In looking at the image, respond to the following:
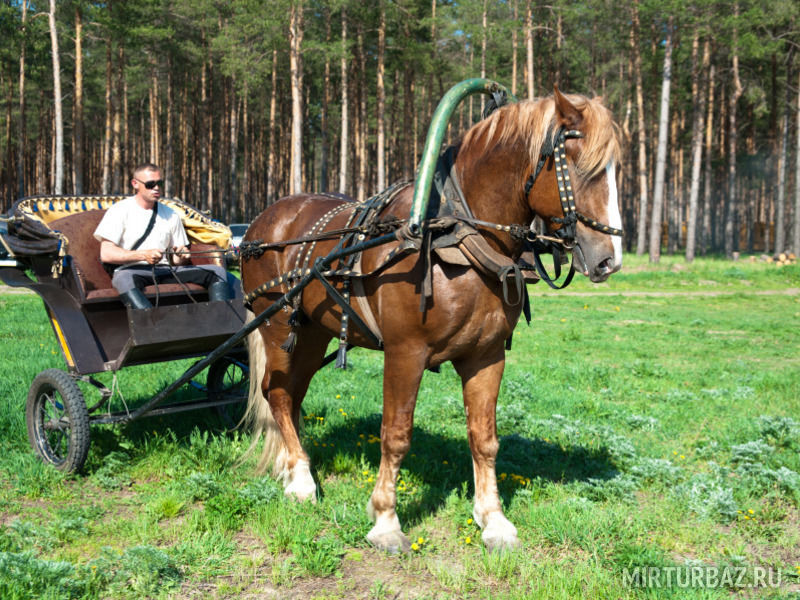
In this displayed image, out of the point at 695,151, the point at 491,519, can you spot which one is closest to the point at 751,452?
the point at 491,519

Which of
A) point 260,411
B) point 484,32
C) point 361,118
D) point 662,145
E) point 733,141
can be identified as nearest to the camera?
point 260,411

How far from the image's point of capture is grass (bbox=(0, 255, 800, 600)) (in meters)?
3.38

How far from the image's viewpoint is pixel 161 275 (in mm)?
5383

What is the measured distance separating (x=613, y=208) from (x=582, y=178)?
22cm

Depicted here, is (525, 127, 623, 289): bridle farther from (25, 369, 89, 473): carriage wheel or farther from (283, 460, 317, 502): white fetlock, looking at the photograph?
(25, 369, 89, 473): carriage wheel

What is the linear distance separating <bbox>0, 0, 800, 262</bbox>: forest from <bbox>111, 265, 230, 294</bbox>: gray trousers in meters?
17.1

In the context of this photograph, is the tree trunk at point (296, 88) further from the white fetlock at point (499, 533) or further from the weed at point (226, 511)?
the white fetlock at point (499, 533)

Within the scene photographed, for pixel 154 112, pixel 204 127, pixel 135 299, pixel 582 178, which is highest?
pixel 154 112

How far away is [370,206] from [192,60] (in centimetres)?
3480

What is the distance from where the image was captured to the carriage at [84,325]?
15.6ft

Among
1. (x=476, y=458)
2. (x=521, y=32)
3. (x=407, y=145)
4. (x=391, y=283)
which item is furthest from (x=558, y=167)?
(x=407, y=145)

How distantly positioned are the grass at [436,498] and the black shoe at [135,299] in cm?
118

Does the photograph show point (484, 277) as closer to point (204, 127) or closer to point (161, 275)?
point (161, 275)

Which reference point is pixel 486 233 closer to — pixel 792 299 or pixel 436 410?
pixel 436 410
